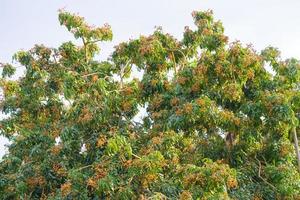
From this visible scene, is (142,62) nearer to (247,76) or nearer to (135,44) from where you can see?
(135,44)

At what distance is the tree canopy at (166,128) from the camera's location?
8047 mm

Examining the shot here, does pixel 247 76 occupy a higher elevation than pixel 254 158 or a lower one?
higher

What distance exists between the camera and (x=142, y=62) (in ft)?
35.0

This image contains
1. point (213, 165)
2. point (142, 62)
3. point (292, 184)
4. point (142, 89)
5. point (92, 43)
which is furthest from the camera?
point (92, 43)

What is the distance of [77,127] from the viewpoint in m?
9.11

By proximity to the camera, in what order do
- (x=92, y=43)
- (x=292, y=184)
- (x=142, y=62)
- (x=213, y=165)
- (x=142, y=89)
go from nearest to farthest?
(x=213, y=165) → (x=292, y=184) → (x=142, y=89) → (x=142, y=62) → (x=92, y=43)

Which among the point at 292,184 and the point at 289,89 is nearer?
the point at 292,184

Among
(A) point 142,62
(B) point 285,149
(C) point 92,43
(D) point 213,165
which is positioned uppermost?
(C) point 92,43

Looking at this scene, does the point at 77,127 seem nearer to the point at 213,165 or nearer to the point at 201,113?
the point at 201,113

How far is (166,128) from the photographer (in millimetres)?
8727

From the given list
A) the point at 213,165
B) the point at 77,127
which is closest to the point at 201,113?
the point at 213,165

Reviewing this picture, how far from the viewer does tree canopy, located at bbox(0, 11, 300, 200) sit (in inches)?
317

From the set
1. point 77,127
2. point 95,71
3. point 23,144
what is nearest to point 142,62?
point 95,71

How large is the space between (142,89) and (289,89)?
2.84m
